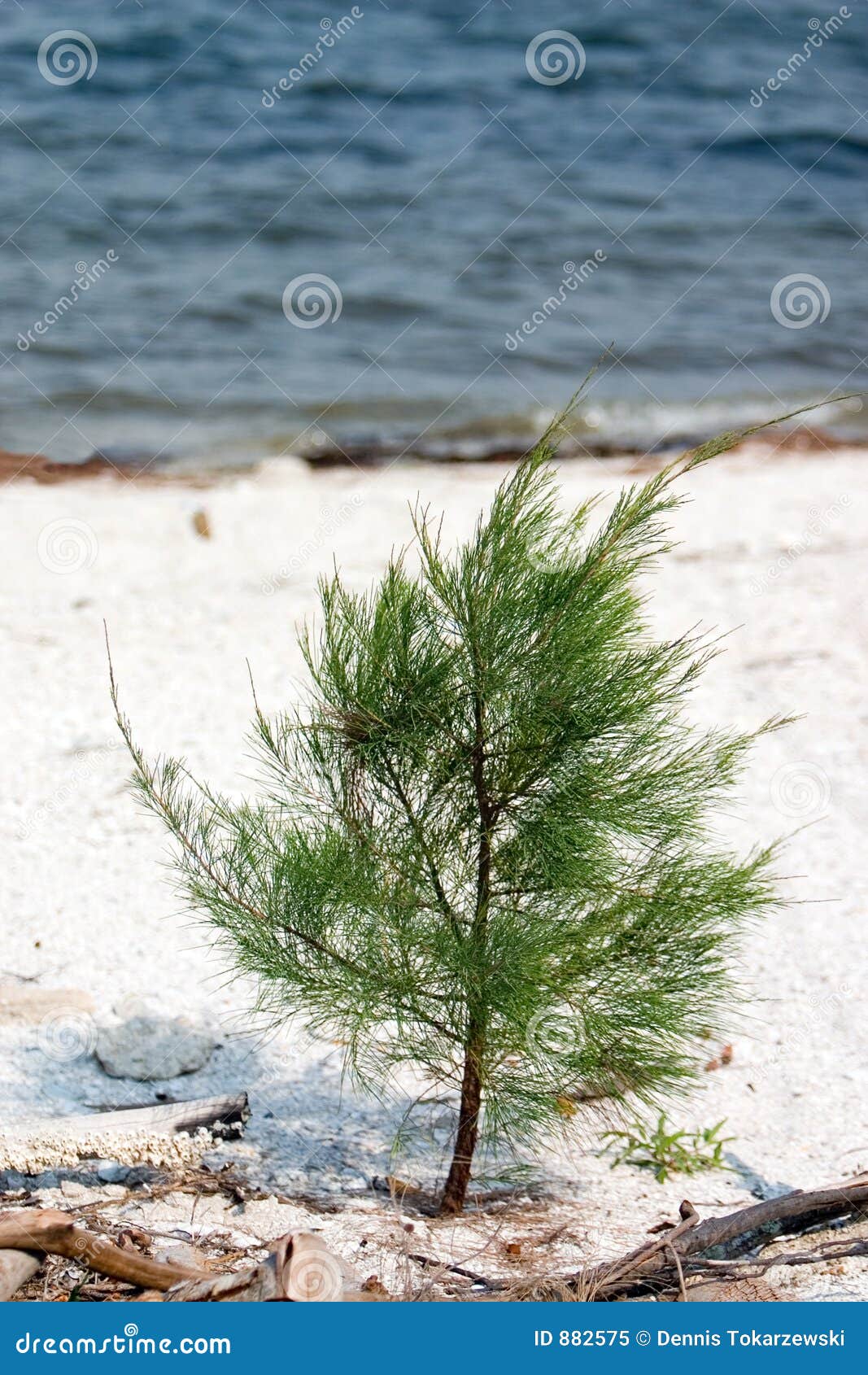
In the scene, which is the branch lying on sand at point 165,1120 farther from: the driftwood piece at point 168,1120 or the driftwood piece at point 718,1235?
the driftwood piece at point 718,1235

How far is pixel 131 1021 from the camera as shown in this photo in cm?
337

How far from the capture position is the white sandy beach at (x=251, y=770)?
10.1 feet

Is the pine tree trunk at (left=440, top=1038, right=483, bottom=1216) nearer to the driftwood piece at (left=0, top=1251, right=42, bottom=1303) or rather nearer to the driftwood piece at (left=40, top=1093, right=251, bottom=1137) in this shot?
the driftwood piece at (left=40, top=1093, right=251, bottom=1137)

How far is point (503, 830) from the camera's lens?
2.64 meters

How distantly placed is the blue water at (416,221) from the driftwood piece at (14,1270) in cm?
A: 828

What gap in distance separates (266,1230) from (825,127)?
17.8 m

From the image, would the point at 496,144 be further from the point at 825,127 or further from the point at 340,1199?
the point at 340,1199

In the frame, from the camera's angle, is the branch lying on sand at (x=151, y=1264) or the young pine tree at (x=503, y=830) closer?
the branch lying on sand at (x=151, y=1264)

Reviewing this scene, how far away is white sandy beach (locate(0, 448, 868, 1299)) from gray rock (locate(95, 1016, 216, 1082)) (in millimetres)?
39

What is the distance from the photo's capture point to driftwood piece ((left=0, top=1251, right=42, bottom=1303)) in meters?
2.18

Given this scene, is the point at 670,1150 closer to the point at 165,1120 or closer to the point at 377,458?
the point at 165,1120

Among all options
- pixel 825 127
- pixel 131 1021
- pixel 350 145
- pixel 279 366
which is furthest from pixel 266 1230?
pixel 825 127

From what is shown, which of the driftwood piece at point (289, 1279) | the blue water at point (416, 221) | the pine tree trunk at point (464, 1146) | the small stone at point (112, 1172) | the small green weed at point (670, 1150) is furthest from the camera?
the blue water at point (416, 221)

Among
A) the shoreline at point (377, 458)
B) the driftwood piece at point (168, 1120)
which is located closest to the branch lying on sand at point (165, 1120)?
the driftwood piece at point (168, 1120)
